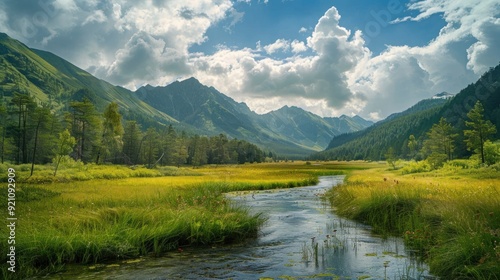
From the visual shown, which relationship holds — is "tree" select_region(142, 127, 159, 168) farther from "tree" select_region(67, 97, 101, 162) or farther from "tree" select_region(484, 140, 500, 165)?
"tree" select_region(484, 140, 500, 165)

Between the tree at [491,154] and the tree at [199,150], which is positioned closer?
the tree at [491,154]

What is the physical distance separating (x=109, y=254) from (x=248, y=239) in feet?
20.9

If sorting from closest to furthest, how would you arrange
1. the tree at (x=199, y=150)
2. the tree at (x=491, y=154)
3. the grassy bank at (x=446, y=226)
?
1. the grassy bank at (x=446, y=226)
2. the tree at (x=491, y=154)
3. the tree at (x=199, y=150)

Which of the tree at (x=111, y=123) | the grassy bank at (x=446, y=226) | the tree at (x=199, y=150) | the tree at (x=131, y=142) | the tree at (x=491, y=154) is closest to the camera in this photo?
the grassy bank at (x=446, y=226)

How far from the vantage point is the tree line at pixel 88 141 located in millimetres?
67625

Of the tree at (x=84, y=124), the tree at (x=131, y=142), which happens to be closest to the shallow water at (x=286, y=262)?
the tree at (x=84, y=124)

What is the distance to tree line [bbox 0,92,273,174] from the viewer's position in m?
67.6

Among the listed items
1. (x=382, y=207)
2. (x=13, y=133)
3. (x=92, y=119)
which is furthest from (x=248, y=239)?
(x=13, y=133)

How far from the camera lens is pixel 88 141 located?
85.2 meters

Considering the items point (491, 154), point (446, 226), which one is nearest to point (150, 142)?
point (491, 154)

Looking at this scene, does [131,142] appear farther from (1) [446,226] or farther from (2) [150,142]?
(1) [446,226]

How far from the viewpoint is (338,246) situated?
549 inches

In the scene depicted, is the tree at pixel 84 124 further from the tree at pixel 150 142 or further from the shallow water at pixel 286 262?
the shallow water at pixel 286 262

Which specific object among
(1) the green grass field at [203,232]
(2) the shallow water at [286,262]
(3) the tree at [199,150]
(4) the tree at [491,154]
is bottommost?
(2) the shallow water at [286,262]
